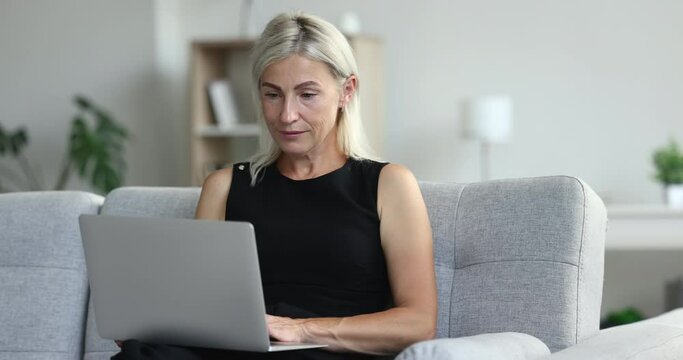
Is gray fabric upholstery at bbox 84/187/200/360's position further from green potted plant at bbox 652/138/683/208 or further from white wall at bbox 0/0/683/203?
white wall at bbox 0/0/683/203

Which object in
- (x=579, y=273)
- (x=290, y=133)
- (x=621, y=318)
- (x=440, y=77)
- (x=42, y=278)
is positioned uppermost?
(x=290, y=133)

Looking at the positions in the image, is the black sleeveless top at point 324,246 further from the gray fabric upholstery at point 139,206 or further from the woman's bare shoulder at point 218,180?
the gray fabric upholstery at point 139,206

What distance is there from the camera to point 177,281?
1.87 m

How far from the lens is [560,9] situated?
5055 millimetres

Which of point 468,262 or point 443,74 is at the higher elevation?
point 443,74

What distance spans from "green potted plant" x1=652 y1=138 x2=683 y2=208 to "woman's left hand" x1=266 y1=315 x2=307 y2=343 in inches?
116

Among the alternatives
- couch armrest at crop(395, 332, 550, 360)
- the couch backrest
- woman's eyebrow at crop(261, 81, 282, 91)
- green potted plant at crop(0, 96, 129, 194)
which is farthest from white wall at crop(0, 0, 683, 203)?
couch armrest at crop(395, 332, 550, 360)

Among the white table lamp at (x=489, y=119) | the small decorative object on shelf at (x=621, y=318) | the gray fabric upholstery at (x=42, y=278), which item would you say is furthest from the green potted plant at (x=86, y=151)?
the gray fabric upholstery at (x=42, y=278)

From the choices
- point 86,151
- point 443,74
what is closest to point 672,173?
point 443,74

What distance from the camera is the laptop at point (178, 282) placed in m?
1.81

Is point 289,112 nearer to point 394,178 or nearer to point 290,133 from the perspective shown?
point 290,133

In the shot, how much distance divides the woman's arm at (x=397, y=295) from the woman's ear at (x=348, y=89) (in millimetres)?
170

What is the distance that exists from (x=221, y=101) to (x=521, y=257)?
348 centimetres

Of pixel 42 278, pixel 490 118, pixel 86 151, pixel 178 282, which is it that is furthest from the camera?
pixel 86 151
